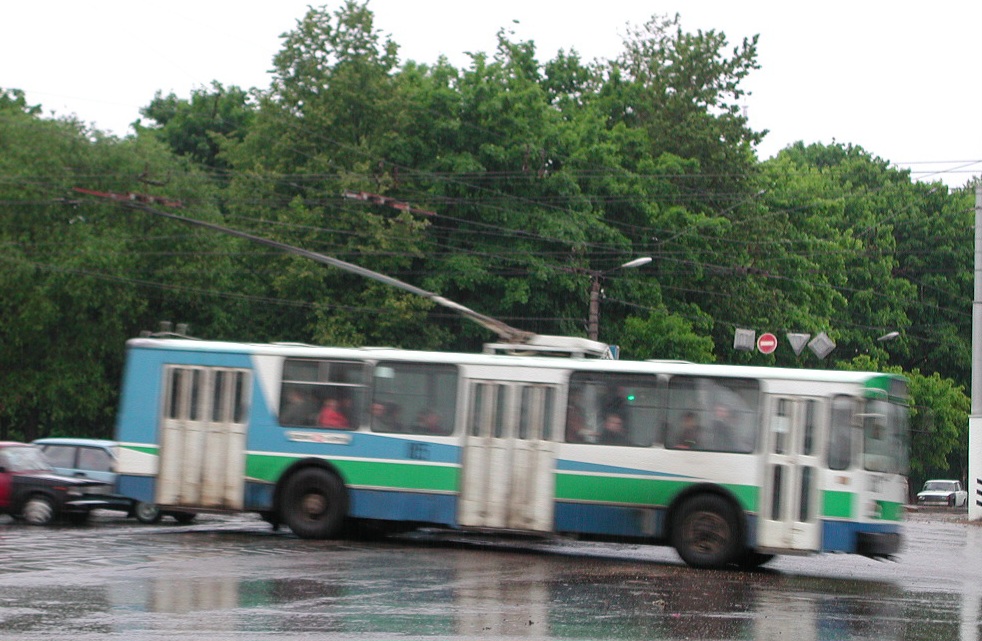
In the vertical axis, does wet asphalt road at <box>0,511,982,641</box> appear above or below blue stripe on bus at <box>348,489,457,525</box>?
below

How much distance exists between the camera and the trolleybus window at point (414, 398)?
2059 centimetres

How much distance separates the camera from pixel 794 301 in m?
62.2

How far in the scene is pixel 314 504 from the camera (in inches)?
819

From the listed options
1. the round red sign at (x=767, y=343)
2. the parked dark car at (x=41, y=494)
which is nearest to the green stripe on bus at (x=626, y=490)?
the parked dark car at (x=41, y=494)

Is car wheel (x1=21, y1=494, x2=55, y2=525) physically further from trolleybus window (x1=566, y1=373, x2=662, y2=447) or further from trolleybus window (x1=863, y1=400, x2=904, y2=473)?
trolleybus window (x1=863, y1=400, x2=904, y2=473)

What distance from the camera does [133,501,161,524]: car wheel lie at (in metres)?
25.2

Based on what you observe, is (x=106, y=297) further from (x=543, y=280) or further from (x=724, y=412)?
(x=724, y=412)

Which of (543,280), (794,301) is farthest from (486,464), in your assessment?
(794,301)

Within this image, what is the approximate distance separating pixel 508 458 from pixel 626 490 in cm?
172

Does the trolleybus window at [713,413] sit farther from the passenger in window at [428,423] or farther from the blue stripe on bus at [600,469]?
the passenger in window at [428,423]

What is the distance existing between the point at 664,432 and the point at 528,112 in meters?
32.5

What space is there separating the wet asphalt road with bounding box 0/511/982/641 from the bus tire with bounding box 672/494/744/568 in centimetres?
38

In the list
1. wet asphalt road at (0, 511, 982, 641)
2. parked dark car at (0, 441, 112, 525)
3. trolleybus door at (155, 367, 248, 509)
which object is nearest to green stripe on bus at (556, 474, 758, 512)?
wet asphalt road at (0, 511, 982, 641)

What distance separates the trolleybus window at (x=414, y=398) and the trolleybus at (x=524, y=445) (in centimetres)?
2
